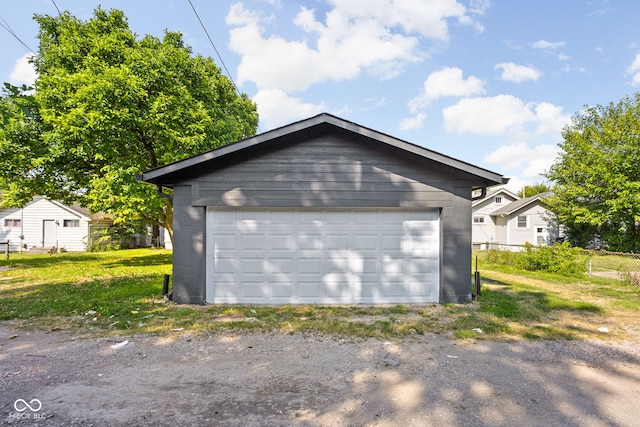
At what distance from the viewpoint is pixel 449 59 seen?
1358 centimetres

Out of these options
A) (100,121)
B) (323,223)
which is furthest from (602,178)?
(100,121)

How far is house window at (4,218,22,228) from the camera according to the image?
22.8 metres

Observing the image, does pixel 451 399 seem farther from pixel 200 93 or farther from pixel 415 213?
pixel 200 93

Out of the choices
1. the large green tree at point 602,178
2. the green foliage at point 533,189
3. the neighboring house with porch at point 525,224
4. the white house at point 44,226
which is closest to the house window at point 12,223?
the white house at point 44,226

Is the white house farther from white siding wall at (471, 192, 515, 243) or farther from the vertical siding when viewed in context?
white siding wall at (471, 192, 515, 243)

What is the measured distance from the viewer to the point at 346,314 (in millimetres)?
6648

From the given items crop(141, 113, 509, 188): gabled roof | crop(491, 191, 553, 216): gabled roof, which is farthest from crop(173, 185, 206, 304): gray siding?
crop(491, 191, 553, 216): gabled roof

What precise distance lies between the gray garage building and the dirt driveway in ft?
7.17

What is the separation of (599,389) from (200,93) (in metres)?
17.0

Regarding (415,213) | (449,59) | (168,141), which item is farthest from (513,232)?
(168,141)

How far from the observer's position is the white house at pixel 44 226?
22781 mm

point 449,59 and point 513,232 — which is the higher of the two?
point 449,59

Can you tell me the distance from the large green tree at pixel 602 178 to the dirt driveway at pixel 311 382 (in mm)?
22667

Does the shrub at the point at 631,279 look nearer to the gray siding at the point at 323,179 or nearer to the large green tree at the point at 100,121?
the gray siding at the point at 323,179
